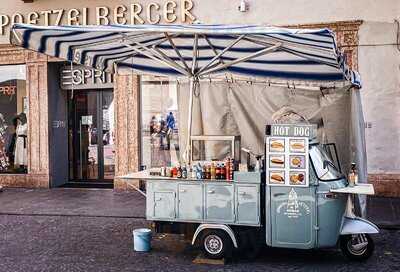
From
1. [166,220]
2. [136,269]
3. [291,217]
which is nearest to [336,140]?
[291,217]

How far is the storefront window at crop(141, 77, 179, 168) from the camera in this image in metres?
13.2

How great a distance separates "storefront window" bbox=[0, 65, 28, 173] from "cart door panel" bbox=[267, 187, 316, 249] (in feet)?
31.6

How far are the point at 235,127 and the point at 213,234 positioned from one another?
369 cm

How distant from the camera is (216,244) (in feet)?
22.8

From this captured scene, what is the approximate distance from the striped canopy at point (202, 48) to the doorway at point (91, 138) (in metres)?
4.61

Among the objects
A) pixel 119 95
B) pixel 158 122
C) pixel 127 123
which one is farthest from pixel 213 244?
pixel 119 95

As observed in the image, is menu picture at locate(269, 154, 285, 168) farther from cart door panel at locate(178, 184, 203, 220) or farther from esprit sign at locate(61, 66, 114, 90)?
esprit sign at locate(61, 66, 114, 90)

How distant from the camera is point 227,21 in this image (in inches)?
497

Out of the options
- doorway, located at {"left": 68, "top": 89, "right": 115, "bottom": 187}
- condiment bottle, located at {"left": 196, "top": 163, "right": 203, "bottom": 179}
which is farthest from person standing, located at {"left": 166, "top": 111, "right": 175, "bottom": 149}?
condiment bottle, located at {"left": 196, "top": 163, "right": 203, "bottom": 179}

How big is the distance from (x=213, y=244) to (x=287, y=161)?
150cm

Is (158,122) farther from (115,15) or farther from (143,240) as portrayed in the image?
(143,240)

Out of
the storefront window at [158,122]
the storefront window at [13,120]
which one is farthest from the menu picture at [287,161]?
the storefront window at [13,120]

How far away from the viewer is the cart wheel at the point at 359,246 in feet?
22.3

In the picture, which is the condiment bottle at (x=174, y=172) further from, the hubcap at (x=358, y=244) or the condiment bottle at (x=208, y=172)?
the hubcap at (x=358, y=244)
